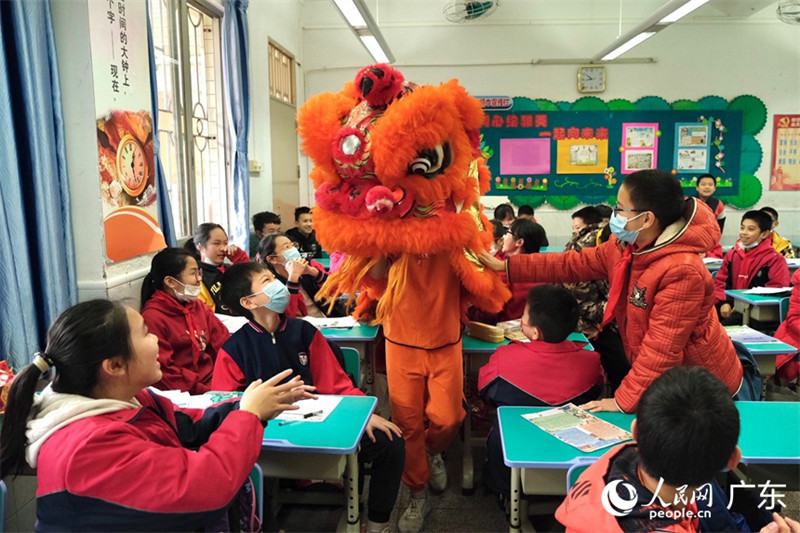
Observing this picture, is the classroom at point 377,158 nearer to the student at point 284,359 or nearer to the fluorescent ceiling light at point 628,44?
the student at point 284,359

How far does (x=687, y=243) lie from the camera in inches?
72.4

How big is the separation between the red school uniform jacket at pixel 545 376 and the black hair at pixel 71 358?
4.77 ft

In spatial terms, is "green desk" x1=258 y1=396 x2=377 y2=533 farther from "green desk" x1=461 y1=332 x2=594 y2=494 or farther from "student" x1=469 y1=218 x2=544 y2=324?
"student" x1=469 y1=218 x2=544 y2=324

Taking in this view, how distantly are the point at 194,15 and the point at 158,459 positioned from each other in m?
4.78

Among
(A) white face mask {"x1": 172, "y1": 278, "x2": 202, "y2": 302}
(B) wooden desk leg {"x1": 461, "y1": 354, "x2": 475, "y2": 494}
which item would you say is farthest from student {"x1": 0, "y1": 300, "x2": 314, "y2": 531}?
(B) wooden desk leg {"x1": 461, "y1": 354, "x2": 475, "y2": 494}

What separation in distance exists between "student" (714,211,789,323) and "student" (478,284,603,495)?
278 centimetres

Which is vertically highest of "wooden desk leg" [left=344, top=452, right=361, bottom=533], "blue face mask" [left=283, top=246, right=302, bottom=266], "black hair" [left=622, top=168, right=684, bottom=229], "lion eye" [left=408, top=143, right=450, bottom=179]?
"lion eye" [left=408, top=143, right=450, bottom=179]

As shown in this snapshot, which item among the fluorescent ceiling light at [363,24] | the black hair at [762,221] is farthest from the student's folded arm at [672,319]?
the fluorescent ceiling light at [363,24]

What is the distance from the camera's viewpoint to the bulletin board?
7488mm

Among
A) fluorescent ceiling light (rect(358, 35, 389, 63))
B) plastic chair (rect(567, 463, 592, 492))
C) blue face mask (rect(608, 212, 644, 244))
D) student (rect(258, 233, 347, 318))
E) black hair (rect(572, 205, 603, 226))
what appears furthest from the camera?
fluorescent ceiling light (rect(358, 35, 389, 63))

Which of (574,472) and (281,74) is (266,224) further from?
(574,472)

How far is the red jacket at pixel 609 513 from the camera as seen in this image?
3.80ft

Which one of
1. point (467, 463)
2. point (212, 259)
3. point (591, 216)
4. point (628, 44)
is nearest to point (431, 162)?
point (467, 463)

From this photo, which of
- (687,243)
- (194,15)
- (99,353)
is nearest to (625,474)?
(687,243)
